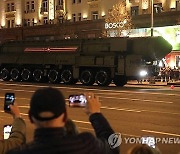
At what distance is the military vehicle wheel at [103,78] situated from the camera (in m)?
29.4

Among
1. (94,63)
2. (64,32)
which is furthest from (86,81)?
(64,32)

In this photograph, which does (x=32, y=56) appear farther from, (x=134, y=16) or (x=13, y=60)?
(x=134, y=16)

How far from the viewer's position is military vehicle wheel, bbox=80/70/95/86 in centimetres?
3019

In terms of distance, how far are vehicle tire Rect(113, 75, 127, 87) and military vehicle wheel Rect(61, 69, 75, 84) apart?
3.20 m

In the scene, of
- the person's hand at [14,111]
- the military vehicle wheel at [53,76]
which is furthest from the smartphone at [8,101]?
the military vehicle wheel at [53,76]

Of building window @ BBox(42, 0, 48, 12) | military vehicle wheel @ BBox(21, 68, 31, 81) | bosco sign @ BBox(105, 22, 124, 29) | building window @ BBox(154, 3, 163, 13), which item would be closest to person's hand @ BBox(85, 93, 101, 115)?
military vehicle wheel @ BBox(21, 68, 31, 81)

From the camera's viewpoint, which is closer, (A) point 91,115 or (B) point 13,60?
(A) point 91,115

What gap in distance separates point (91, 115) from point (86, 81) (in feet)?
87.3

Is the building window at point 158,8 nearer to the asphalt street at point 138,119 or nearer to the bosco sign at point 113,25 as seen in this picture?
the bosco sign at point 113,25

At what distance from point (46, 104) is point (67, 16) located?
54.1 meters

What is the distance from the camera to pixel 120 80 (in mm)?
30641

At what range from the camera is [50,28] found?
5722 cm

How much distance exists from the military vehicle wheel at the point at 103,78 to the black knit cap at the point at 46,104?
26.2 meters

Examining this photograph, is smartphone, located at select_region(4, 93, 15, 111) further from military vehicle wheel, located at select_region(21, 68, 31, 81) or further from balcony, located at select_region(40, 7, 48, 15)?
balcony, located at select_region(40, 7, 48, 15)
